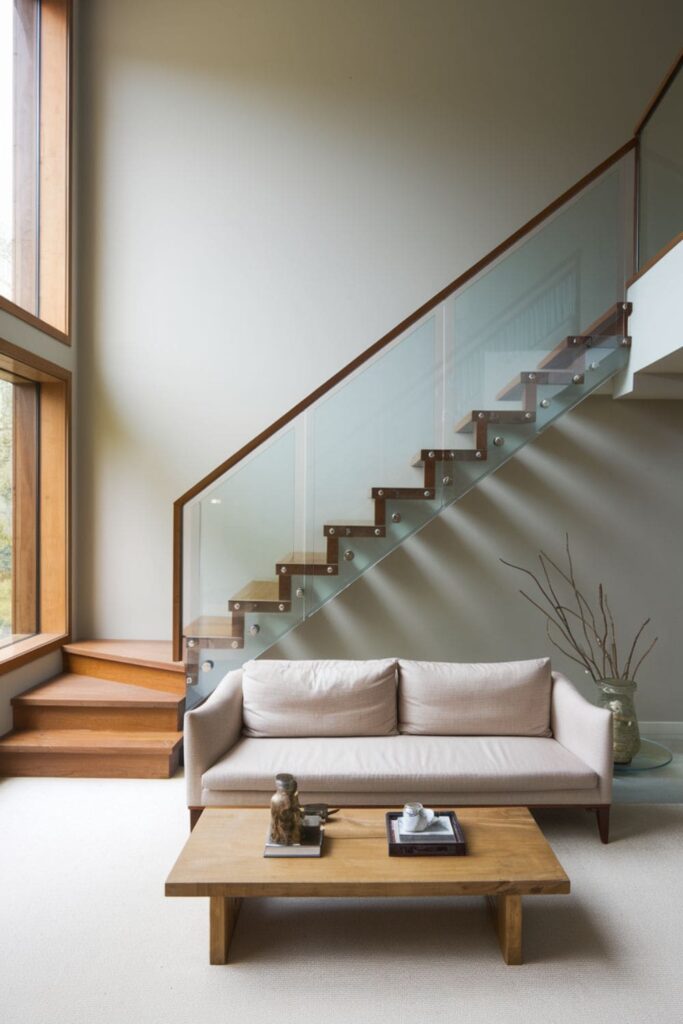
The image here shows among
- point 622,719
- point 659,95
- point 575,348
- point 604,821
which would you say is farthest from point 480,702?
point 659,95

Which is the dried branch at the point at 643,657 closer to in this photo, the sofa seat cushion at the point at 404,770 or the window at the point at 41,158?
the sofa seat cushion at the point at 404,770

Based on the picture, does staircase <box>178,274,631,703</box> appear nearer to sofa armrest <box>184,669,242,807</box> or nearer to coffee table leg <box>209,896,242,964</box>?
sofa armrest <box>184,669,242,807</box>

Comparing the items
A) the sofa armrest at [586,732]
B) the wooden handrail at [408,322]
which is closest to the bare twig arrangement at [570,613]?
the sofa armrest at [586,732]

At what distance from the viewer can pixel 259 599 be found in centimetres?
425

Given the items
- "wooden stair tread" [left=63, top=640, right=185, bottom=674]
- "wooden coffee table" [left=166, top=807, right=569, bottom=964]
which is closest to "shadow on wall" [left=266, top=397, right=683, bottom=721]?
"wooden stair tread" [left=63, top=640, right=185, bottom=674]

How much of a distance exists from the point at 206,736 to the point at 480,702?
1414mm

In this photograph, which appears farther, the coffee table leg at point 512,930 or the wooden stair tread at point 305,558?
the wooden stair tread at point 305,558

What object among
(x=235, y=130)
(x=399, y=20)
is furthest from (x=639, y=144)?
(x=235, y=130)

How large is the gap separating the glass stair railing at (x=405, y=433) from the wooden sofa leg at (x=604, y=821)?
1.80 meters

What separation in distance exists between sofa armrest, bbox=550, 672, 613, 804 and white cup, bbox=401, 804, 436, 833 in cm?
105

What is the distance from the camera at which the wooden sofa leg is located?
3.39m

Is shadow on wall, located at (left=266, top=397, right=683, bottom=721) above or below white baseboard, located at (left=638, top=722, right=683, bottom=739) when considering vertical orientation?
above

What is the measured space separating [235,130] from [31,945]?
5.39 m

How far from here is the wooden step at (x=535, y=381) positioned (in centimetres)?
444
